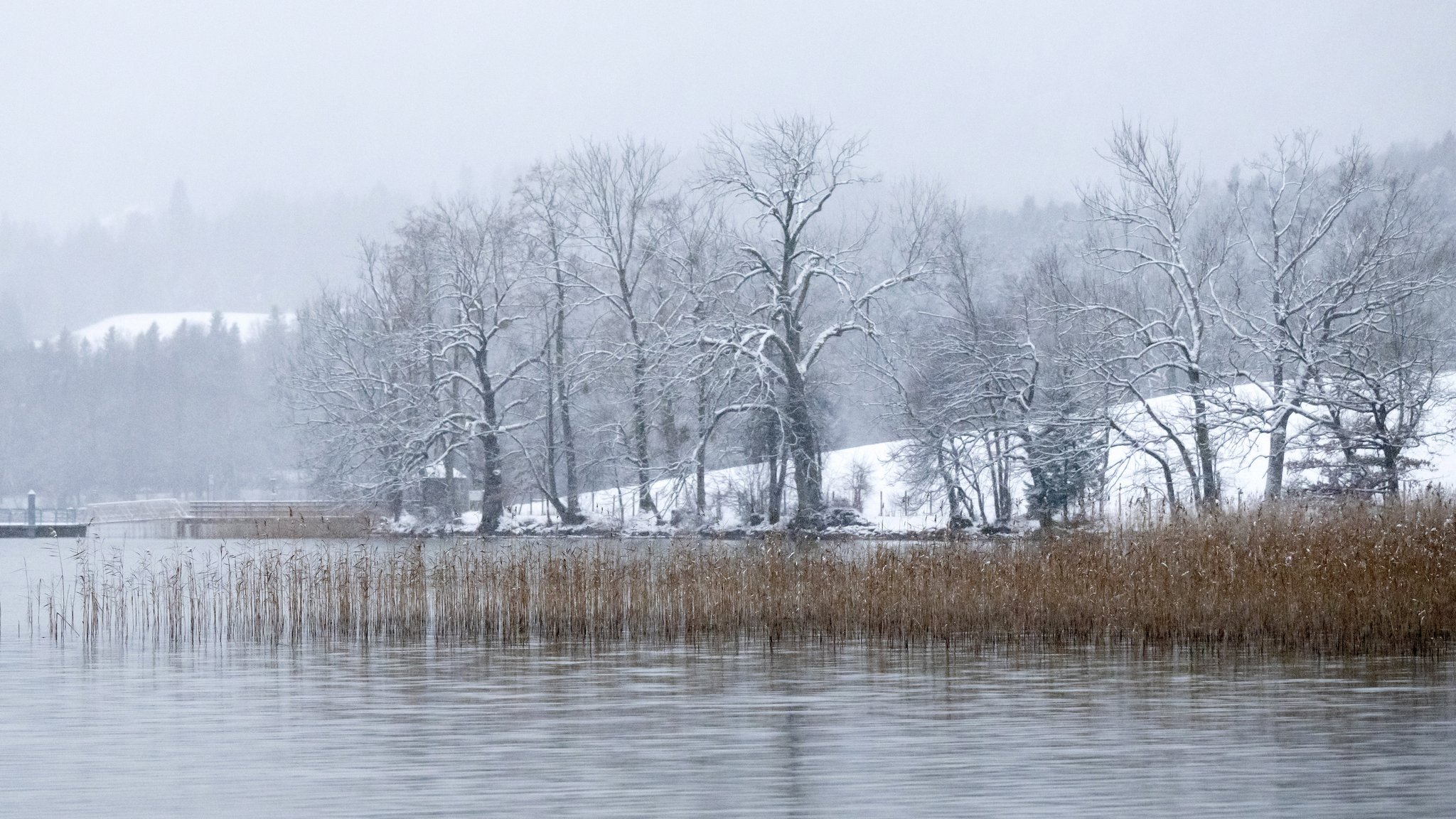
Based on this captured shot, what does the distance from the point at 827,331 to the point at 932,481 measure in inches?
231

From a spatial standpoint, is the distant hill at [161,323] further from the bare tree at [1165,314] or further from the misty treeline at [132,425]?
the bare tree at [1165,314]

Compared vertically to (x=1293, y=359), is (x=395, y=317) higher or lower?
higher

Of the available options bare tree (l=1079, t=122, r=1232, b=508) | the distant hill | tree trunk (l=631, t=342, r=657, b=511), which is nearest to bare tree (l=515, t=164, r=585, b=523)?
tree trunk (l=631, t=342, r=657, b=511)

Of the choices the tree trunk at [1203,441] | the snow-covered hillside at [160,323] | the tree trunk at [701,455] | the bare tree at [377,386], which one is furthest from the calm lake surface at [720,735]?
the snow-covered hillside at [160,323]

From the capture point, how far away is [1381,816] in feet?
29.5

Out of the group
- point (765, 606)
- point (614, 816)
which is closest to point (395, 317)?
point (765, 606)

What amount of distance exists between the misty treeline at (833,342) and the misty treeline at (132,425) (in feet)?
159

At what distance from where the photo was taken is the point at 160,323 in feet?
504

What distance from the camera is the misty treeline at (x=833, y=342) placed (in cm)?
3375

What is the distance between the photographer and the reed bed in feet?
55.1

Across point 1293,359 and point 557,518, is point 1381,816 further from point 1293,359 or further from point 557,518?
point 557,518

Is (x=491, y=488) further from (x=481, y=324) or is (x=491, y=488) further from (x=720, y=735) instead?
(x=720, y=735)

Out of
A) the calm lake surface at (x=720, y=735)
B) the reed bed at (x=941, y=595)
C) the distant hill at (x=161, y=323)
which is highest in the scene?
the distant hill at (x=161, y=323)

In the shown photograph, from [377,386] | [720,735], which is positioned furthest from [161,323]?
[720,735]
